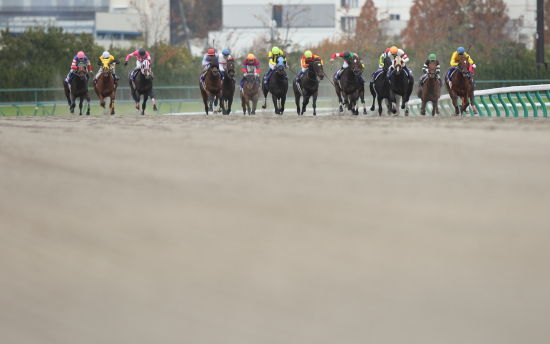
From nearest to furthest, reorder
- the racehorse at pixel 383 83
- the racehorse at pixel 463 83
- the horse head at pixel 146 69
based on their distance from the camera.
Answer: the racehorse at pixel 463 83
the racehorse at pixel 383 83
the horse head at pixel 146 69

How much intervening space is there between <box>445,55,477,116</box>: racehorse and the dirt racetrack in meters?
20.3

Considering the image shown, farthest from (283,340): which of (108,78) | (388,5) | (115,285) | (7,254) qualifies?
(388,5)

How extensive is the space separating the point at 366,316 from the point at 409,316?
4.8 inches

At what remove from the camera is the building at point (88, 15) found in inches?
4139

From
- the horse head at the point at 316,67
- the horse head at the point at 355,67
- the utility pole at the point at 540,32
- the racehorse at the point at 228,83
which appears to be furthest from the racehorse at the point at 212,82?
the utility pole at the point at 540,32

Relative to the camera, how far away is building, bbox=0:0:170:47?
10512 cm

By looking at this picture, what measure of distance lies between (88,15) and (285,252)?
10983 centimetres

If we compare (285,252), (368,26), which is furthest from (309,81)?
(368,26)

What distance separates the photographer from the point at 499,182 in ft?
19.1

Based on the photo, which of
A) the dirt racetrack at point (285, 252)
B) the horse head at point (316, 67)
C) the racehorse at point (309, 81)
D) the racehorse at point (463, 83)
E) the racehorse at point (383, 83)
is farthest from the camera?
the racehorse at point (309, 81)

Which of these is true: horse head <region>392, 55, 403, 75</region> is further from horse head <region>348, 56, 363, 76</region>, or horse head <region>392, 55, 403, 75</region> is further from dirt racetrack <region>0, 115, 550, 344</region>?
dirt racetrack <region>0, 115, 550, 344</region>

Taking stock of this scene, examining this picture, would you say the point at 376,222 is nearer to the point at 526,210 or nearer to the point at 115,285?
the point at 526,210

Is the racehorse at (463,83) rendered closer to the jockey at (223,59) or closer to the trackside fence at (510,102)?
the trackside fence at (510,102)

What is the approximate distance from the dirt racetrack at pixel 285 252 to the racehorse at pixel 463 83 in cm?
2026
